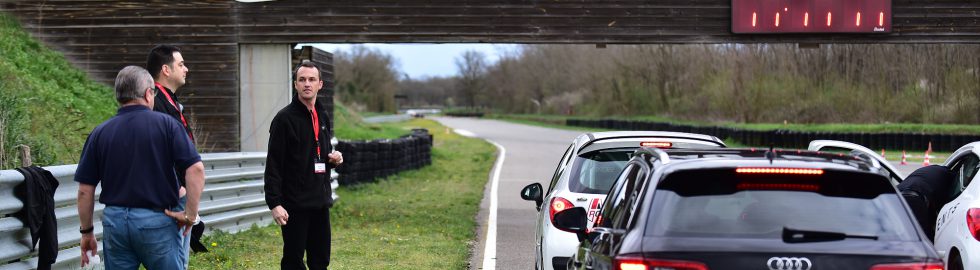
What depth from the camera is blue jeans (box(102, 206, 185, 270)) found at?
241 inches

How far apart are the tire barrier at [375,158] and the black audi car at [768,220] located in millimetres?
14373

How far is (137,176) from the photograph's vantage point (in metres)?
6.11

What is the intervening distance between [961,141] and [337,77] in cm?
7772

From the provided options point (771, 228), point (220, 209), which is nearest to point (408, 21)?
point (220, 209)

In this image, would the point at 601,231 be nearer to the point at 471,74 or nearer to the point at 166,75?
the point at 166,75

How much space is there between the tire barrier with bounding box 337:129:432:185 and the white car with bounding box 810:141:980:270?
1153 cm

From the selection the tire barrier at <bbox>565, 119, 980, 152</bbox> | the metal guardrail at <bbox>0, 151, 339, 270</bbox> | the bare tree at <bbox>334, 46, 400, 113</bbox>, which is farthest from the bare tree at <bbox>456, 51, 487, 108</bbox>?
the metal guardrail at <bbox>0, 151, 339, 270</bbox>

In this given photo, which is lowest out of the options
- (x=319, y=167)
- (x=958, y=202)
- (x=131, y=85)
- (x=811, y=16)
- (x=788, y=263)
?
(x=958, y=202)

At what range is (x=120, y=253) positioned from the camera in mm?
6180

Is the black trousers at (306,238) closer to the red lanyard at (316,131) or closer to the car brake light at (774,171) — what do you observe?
the red lanyard at (316,131)

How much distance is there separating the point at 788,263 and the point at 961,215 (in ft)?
12.1

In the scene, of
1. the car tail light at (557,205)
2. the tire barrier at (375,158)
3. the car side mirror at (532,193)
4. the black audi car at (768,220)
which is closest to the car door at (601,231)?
the black audi car at (768,220)

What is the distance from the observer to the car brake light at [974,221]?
7.44 meters

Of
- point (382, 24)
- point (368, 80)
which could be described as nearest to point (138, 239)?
point (382, 24)
